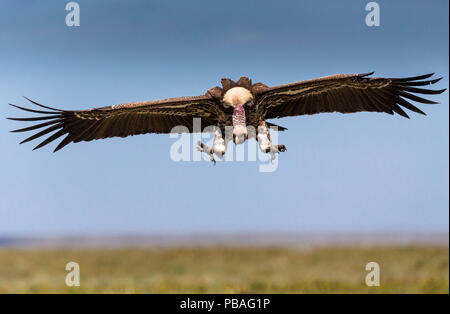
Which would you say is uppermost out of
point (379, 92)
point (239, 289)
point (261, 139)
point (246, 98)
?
point (379, 92)

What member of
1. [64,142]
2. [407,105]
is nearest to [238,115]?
[407,105]

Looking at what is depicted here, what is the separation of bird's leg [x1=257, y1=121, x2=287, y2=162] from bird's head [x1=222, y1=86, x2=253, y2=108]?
1.89 feet

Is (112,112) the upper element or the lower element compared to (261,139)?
upper

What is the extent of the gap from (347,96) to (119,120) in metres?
5.15

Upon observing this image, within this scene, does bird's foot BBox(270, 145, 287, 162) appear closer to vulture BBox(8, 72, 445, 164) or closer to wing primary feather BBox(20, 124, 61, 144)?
vulture BBox(8, 72, 445, 164)

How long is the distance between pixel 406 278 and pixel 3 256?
32446 millimetres

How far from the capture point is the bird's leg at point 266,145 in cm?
1098

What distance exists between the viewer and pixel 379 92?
45.3 feet

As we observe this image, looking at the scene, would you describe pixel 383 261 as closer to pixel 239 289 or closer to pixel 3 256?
pixel 239 289

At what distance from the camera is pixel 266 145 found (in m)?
11.2

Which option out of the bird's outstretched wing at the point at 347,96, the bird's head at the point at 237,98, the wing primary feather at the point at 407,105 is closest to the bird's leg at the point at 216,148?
the bird's head at the point at 237,98

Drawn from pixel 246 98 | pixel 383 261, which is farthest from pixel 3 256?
pixel 246 98

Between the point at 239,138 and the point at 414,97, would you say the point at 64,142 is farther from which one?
the point at 414,97

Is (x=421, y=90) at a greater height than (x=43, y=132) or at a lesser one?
greater
